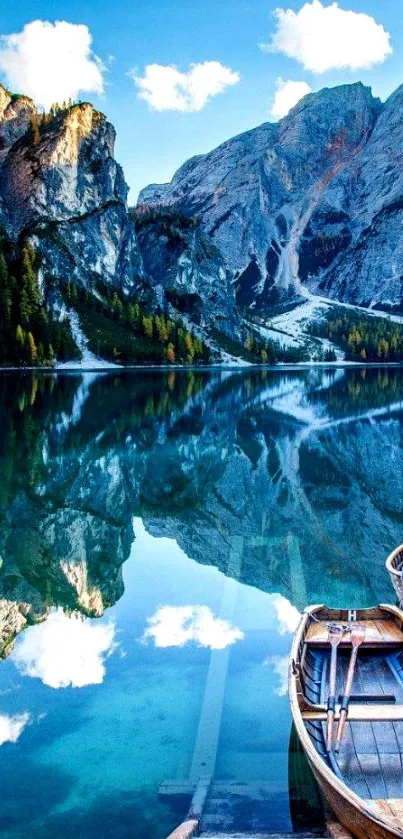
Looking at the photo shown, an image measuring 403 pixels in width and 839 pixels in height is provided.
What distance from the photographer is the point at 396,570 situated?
597 inches

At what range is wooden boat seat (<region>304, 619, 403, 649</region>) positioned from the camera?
11.4 meters

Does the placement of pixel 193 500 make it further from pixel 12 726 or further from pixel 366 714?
pixel 366 714

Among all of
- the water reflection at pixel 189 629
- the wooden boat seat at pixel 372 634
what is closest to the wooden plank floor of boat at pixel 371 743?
the wooden boat seat at pixel 372 634

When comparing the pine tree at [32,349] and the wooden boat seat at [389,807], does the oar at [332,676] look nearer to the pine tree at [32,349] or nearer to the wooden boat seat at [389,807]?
the wooden boat seat at [389,807]

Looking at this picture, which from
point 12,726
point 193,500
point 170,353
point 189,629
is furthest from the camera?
point 170,353

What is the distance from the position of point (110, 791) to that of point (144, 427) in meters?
41.5

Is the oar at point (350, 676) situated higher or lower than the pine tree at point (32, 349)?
lower

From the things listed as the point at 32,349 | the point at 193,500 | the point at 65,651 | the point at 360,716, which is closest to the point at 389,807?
the point at 360,716

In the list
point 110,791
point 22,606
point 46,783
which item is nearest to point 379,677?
point 110,791

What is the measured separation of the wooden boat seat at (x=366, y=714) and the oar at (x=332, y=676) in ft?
0.35

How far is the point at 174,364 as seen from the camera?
199m

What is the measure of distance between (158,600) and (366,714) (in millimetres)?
9751

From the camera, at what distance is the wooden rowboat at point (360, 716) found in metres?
7.00

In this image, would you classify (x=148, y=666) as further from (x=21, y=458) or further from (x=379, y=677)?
(x=21, y=458)
